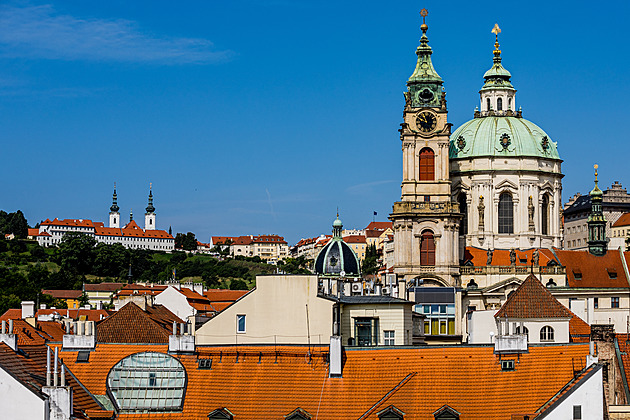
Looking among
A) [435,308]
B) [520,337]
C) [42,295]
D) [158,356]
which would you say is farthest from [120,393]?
[42,295]

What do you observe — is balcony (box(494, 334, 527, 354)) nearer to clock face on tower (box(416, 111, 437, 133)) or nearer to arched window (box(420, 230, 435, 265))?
arched window (box(420, 230, 435, 265))

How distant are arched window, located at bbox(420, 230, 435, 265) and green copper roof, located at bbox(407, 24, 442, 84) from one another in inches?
669

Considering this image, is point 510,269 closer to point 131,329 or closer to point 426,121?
point 426,121

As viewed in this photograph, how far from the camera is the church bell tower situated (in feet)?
419

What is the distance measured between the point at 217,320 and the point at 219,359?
9267 millimetres

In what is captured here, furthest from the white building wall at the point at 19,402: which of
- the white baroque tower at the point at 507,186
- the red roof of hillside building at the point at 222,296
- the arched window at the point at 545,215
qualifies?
the red roof of hillside building at the point at 222,296

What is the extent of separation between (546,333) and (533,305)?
2.66 m

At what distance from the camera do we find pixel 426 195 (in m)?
130

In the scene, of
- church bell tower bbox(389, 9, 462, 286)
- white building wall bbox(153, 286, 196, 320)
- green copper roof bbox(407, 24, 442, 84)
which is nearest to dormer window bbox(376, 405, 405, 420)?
white building wall bbox(153, 286, 196, 320)

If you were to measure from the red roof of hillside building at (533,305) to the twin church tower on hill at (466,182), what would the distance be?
39.8 m

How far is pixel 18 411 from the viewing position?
4488cm

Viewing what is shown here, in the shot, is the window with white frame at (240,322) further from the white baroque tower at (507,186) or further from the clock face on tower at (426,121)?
the white baroque tower at (507,186)

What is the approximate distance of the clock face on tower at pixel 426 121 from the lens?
13100cm

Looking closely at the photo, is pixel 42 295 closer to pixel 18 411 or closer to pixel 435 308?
pixel 435 308
